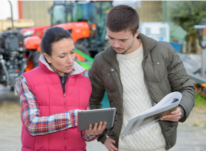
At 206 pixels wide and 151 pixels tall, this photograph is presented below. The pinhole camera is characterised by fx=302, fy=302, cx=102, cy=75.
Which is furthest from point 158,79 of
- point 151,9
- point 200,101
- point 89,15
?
point 151,9

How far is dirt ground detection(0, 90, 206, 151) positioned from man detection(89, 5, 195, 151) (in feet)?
6.85

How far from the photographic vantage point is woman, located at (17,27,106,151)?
1485 mm

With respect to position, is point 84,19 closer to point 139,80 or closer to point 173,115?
point 139,80

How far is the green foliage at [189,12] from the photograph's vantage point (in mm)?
15062

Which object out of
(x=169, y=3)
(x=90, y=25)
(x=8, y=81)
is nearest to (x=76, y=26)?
(x=90, y=25)

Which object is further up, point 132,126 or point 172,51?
point 172,51

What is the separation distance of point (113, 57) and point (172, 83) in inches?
14.7

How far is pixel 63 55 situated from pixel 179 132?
3181 mm

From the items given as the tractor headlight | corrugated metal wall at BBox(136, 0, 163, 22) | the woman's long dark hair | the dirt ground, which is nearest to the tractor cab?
the tractor headlight

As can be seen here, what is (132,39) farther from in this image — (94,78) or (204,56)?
(204,56)

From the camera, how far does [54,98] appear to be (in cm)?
154

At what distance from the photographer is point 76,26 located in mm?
8656

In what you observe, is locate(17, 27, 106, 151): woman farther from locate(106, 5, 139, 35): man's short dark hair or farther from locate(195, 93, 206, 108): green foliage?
locate(195, 93, 206, 108): green foliage

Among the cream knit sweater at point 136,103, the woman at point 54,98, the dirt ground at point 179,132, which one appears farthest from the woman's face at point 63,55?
the dirt ground at point 179,132
